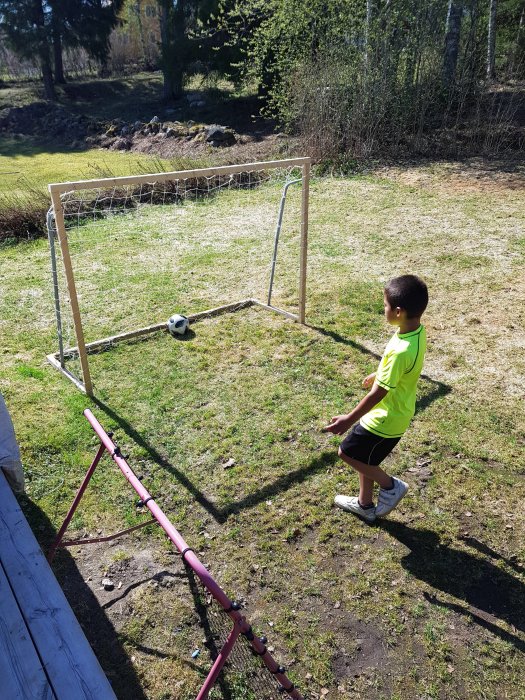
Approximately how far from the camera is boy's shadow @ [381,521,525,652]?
2746mm

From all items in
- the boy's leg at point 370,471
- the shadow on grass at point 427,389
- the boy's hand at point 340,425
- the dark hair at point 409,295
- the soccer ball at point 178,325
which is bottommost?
the shadow on grass at point 427,389

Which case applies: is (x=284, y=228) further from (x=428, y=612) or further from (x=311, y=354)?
(x=428, y=612)

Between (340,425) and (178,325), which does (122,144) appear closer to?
(178,325)

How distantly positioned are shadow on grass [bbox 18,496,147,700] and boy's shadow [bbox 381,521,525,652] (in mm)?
1561

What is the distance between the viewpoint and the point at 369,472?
122 inches

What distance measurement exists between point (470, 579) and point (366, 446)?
0.92m

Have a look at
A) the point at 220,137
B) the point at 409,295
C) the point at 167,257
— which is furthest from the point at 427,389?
the point at 220,137

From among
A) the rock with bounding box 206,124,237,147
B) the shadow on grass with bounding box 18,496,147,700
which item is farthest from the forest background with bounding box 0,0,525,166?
the shadow on grass with bounding box 18,496,147,700

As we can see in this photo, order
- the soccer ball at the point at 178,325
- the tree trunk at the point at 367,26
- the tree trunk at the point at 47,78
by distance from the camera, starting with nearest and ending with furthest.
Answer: the soccer ball at the point at 178,325, the tree trunk at the point at 367,26, the tree trunk at the point at 47,78

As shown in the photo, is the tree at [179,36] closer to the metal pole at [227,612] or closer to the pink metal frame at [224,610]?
the pink metal frame at [224,610]

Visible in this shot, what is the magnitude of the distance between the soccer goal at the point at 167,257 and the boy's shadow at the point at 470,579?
2.92 meters

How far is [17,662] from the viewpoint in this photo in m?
1.85

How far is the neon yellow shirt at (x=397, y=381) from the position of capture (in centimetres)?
272

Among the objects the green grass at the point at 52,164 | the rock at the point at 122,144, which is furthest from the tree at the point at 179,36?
the green grass at the point at 52,164
